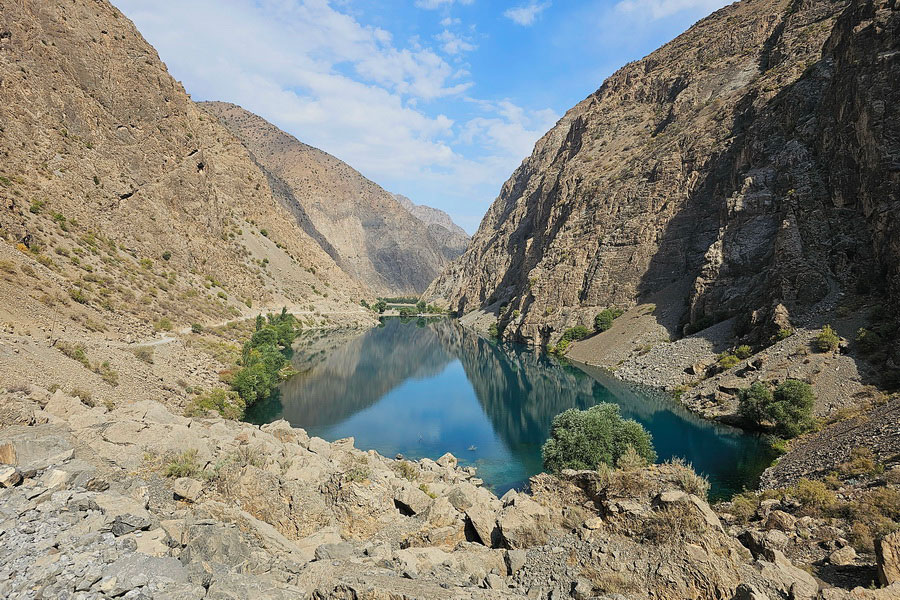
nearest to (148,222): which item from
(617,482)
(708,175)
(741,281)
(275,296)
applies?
(275,296)

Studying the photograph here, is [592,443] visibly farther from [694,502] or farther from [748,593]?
[748,593]

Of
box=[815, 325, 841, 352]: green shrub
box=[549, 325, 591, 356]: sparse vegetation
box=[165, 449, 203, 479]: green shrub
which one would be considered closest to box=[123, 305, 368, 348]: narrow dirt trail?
box=[165, 449, 203, 479]: green shrub

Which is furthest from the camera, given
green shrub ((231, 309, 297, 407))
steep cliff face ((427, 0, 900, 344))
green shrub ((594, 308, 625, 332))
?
green shrub ((594, 308, 625, 332))

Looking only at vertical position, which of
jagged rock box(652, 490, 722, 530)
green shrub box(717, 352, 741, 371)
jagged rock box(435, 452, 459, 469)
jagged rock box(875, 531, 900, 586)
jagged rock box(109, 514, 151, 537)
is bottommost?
jagged rock box(435, 452, 459, 469)

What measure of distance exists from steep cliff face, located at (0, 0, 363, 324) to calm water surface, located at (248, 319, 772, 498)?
1438 cm

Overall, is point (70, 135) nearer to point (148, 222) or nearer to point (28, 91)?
point (28, 91)

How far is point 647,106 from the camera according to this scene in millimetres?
86562

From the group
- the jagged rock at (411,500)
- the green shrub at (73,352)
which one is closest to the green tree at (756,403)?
the jagged rock at (411,500)

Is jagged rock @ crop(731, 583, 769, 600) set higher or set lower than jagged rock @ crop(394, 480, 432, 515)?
higher

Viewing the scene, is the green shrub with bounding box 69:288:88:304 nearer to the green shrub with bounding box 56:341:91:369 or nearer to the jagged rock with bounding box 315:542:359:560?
the green shrub with bounding box 56:341:91:369

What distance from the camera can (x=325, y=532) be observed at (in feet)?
36.3

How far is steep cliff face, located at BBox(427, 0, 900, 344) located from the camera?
34750 millimetres

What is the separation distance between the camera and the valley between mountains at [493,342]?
7891 millimetres

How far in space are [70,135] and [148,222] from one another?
10.7 metres
